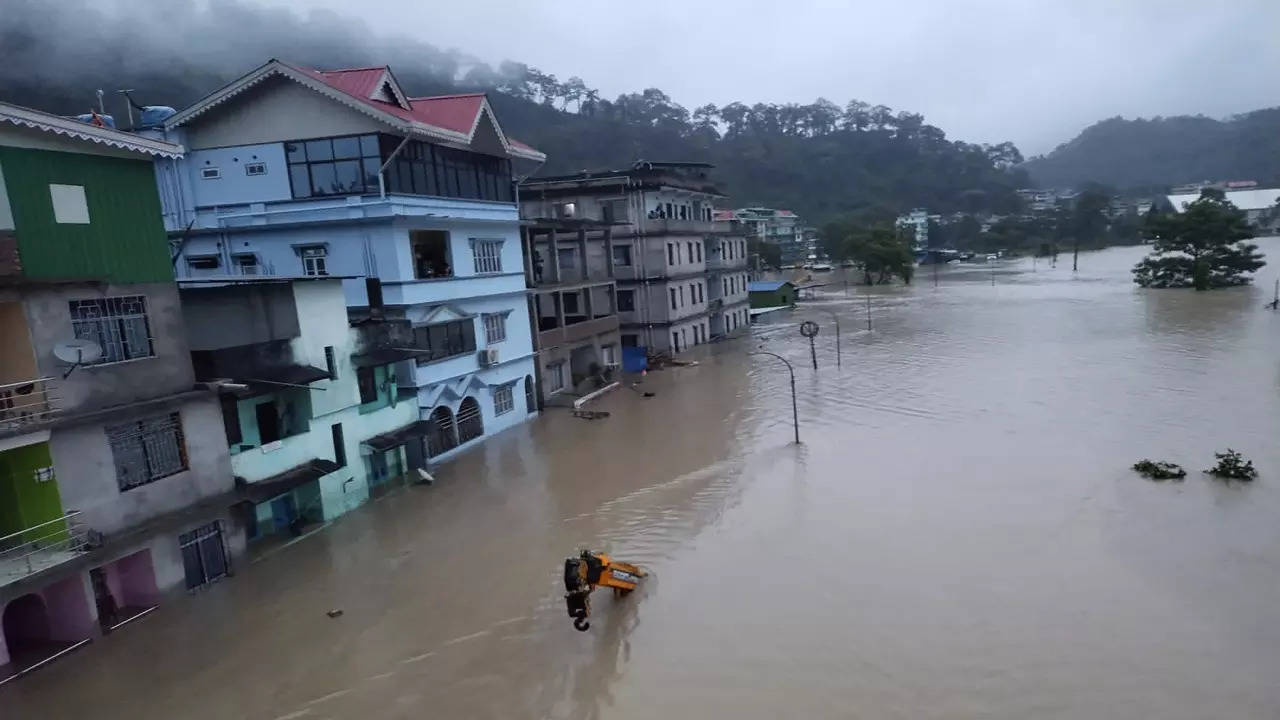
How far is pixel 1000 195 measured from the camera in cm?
15975

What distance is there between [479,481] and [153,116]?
54.6 feet

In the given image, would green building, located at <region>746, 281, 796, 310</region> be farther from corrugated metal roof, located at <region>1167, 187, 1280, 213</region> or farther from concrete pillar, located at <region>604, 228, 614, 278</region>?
corrugated metal roof, located at <region>1167, 187, 1280, 213</region>

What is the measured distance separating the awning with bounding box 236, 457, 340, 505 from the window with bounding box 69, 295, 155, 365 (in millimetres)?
3588

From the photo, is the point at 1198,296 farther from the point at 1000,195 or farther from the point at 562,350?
the point at 1000,195

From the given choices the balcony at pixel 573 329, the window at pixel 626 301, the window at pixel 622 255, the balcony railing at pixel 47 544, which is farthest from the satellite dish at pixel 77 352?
the window at pixel 626 301

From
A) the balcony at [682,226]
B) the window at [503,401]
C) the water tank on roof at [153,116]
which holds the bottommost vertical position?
the window at [503,401]

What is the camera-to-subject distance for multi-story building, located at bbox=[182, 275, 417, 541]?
667 inches

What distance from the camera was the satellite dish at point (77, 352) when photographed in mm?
13211

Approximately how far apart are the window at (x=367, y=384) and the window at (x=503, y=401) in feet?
21.4

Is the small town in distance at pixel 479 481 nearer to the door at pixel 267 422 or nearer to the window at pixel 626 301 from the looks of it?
the door at pixel 267 422

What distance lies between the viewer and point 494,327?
2761 centimetres

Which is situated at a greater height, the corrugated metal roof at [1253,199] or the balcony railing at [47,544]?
the corrugated metal roof at [1253,199]

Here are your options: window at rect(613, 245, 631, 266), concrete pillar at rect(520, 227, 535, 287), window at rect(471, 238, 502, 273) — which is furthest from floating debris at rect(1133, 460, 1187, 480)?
window at rect(613, 245, 631, 266)

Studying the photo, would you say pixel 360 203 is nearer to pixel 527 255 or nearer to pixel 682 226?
pixel 527 255
